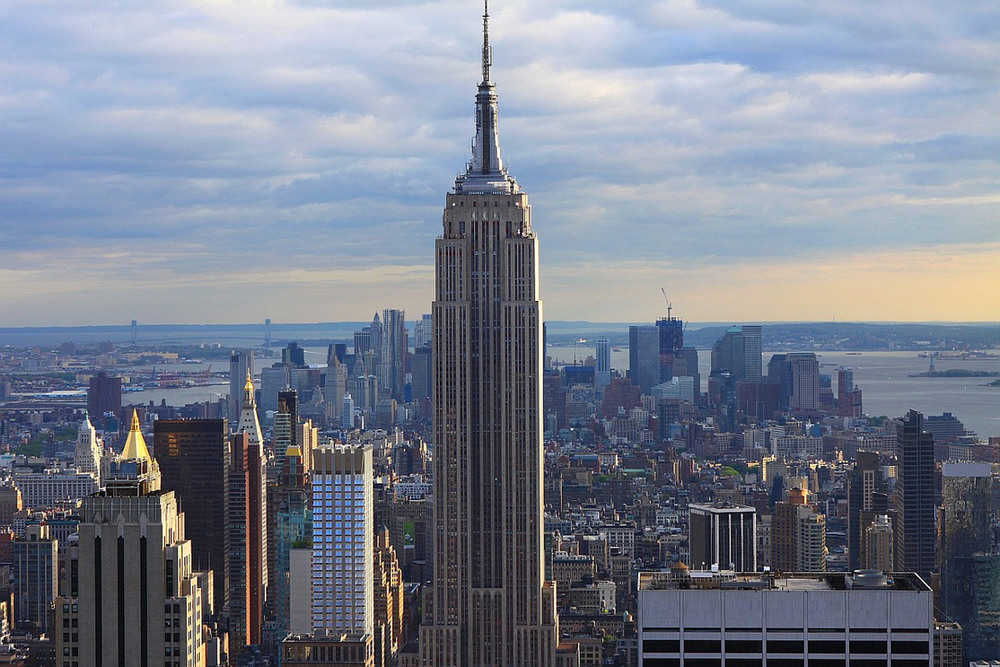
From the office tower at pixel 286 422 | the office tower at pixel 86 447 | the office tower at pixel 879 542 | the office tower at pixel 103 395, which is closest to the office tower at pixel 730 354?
the office tower at pixel 879 542

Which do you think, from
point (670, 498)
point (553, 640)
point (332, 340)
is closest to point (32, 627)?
point (553, 640)

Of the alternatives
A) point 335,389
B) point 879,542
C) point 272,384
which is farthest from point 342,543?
point 335,389

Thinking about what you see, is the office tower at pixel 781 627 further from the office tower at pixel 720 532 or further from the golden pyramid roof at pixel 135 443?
the office tower at pixel 720 532

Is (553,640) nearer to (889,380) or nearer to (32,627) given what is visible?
(889,380)

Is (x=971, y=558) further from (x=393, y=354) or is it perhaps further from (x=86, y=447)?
(x=86, y=447)

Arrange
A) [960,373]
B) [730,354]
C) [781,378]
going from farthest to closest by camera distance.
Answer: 1. [781,378]
2. [730,354]
3. [960,373]

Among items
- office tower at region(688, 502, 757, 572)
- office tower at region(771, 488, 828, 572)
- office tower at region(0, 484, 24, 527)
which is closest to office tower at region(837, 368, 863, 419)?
office tower at region(771, 488, 828, 572)
